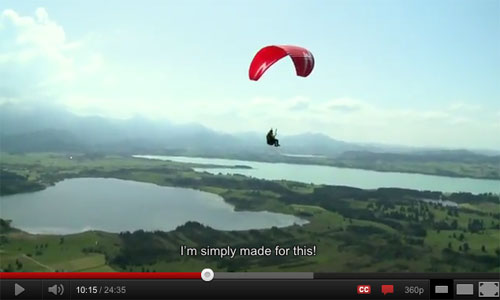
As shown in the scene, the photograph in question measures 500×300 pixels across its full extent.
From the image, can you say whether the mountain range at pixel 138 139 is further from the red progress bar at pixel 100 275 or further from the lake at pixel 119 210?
the red progress bar at pixel 100 275

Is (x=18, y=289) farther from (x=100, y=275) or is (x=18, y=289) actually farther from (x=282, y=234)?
(x=282, y=234)

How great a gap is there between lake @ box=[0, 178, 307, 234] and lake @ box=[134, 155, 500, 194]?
606 mm

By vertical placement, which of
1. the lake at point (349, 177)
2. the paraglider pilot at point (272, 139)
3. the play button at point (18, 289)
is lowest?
the play button at point (18, 289)

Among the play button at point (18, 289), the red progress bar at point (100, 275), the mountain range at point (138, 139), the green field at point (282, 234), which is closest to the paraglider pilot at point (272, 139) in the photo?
the mountain range at point (138, 139)

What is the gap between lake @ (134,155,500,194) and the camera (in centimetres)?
642

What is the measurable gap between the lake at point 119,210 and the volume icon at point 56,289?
5.24 ft

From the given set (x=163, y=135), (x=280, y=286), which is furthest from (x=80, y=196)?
(x=280, y=286)

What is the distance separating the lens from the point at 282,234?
5508 millimetres

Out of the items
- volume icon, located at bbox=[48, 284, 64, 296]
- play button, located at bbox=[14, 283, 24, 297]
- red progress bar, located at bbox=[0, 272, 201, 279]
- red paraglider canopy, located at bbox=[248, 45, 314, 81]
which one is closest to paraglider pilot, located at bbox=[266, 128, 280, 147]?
red paraglider canopy, located at bbox=[248, 45, 314, 81]

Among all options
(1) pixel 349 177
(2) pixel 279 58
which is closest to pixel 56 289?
(2) pixel 279 58

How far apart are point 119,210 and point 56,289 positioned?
6.08 ft

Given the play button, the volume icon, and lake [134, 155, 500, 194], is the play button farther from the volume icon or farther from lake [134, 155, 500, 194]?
lake [134, 155, 500, 194]

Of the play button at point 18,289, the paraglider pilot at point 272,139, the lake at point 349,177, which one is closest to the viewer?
the play button at point 18,289

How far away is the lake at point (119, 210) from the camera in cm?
591
